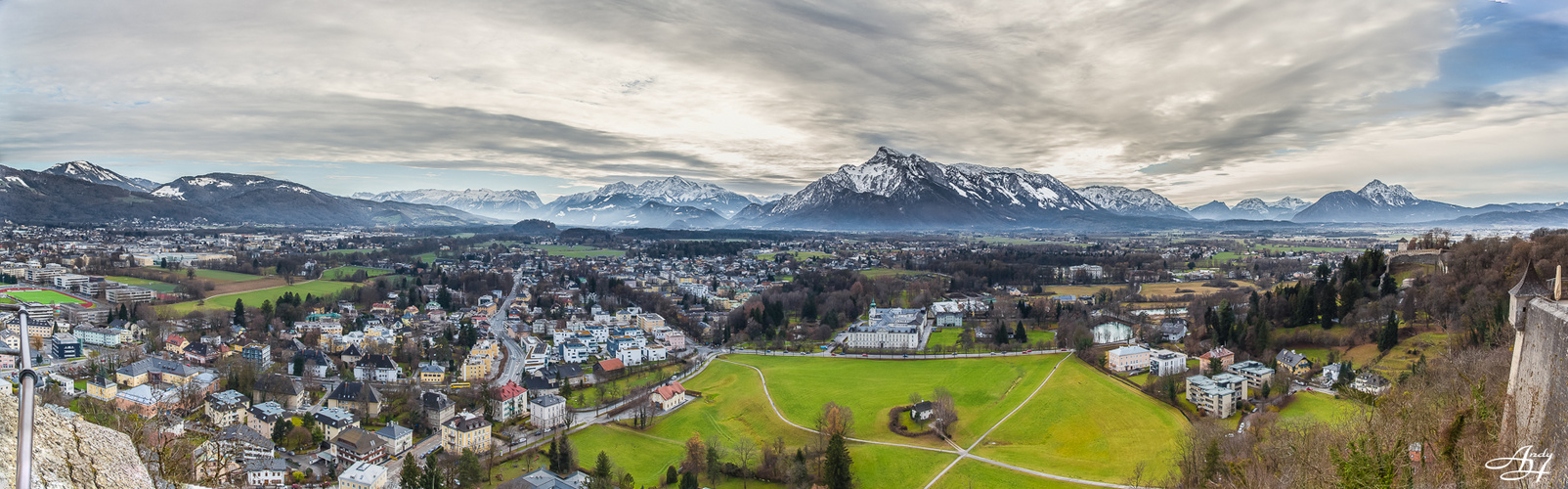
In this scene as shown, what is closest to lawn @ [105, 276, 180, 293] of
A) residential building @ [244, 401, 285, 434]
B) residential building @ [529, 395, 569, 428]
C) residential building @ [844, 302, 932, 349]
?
residential building @ [244, 401, 285, 434]

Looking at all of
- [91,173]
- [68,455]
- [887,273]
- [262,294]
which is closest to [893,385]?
[68,455]

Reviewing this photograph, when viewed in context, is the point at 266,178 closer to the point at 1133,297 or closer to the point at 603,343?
the point at 603,343

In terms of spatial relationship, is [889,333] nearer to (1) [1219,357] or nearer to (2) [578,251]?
(1) [1219,357]

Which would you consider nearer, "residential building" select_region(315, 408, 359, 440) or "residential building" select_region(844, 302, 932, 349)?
"residential building" select_region(315, 408, 359, 440)

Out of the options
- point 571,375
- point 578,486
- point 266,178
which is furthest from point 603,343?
point 266,178

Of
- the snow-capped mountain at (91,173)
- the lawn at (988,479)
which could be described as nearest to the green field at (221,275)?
the lawn at (988,479)

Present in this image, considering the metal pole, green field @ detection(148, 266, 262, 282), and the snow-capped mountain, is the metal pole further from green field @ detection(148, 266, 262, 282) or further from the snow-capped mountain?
the snow-capped mountain
